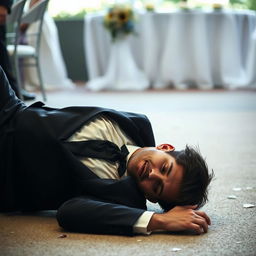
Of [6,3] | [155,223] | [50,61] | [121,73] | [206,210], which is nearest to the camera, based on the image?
[155,223]

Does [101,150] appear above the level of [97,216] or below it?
above

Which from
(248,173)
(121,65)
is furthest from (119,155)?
(121,65)

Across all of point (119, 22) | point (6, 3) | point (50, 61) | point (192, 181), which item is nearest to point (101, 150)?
point (192, 181)

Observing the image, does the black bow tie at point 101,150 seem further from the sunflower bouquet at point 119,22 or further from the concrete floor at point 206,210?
the sunflower bouquet at point 119,22

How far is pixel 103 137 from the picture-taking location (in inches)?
67.9

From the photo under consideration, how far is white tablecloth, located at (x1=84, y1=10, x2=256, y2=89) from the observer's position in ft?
20.6

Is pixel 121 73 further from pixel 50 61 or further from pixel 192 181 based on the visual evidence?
pixel 192 181

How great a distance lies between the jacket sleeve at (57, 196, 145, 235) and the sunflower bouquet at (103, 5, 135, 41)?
4.81m

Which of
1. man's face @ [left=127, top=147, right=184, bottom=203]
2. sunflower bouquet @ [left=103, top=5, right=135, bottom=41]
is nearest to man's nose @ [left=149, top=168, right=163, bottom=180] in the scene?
man's face @ [left=127, top=147, right=184, bottom=203]

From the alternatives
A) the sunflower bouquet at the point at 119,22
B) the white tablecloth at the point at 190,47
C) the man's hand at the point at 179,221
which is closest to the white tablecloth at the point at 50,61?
the white tablecloth at the point at 190,47

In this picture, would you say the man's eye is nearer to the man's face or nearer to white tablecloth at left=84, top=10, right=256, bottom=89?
the man's face

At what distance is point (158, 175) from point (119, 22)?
4.81 m

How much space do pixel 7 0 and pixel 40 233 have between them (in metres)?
1.82

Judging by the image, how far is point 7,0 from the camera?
307cm
